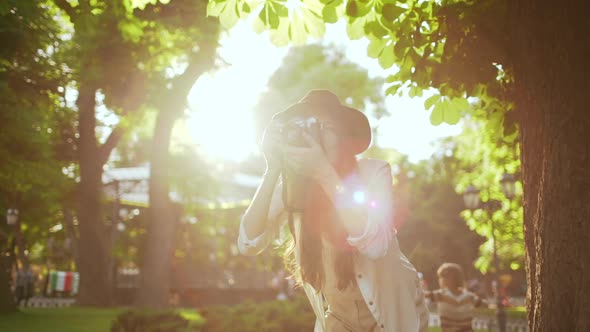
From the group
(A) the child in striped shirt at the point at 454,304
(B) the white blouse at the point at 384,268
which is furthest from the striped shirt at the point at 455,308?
(B) the white blouse at the point at 384,268

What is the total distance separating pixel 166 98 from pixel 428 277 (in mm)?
34150

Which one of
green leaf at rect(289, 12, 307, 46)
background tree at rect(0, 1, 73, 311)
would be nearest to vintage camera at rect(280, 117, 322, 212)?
green leaf at rect(289, 12, 307, 46)

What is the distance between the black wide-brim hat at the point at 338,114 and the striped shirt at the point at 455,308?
739cm

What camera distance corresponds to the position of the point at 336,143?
281 cm

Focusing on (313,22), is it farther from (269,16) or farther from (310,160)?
(310,160)

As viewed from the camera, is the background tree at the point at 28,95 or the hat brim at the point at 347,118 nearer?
the hat brim at the point at 347,118

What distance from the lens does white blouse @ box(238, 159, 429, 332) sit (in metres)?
2.54

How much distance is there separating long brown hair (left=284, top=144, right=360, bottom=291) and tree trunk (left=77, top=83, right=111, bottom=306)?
22.6 meters

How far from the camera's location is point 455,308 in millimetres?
9695

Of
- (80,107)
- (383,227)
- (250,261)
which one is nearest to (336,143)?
(383,227)

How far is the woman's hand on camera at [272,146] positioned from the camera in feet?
9.29

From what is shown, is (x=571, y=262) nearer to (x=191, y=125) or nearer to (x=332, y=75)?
(x=191, y=125)

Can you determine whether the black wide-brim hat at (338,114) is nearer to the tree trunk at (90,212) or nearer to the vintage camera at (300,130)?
the vintage camera at (300,130)

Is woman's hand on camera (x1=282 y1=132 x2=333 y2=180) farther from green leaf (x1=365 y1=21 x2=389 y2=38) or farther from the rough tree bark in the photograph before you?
the rough tree bark
